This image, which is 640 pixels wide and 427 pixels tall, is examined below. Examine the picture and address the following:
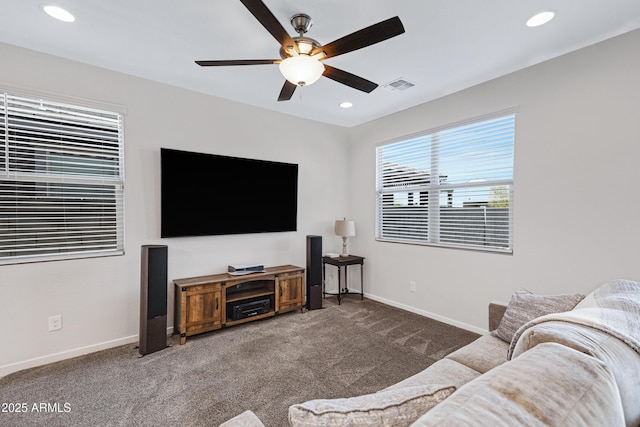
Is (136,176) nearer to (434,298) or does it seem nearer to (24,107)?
(24,107)

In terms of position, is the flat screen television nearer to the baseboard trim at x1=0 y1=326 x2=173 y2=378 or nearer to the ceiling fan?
the baseboard trim at x1=0 y1=326 x2=173 y2=378

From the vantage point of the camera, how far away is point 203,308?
3066 mm

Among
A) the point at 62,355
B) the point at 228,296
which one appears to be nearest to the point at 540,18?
the point at 228,296

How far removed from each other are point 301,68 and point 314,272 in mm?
2689

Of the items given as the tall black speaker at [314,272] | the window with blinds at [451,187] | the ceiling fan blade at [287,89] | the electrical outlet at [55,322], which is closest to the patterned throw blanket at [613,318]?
the window with blinds at [451,187]

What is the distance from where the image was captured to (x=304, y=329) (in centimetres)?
330

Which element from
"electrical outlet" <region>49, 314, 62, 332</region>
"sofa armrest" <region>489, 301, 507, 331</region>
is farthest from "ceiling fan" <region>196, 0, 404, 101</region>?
"electrical outlet" <region>49, 314, 62, 332</region>

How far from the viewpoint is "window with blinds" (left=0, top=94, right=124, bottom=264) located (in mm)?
2486

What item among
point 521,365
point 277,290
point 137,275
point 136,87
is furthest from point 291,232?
point 521,365

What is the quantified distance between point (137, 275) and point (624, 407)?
3.51 metres

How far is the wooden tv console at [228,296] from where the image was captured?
118 inches

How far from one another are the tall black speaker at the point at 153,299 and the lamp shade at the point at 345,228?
2387 mm

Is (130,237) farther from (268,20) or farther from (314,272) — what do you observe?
(268,20)

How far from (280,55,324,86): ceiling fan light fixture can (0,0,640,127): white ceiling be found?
42cm
